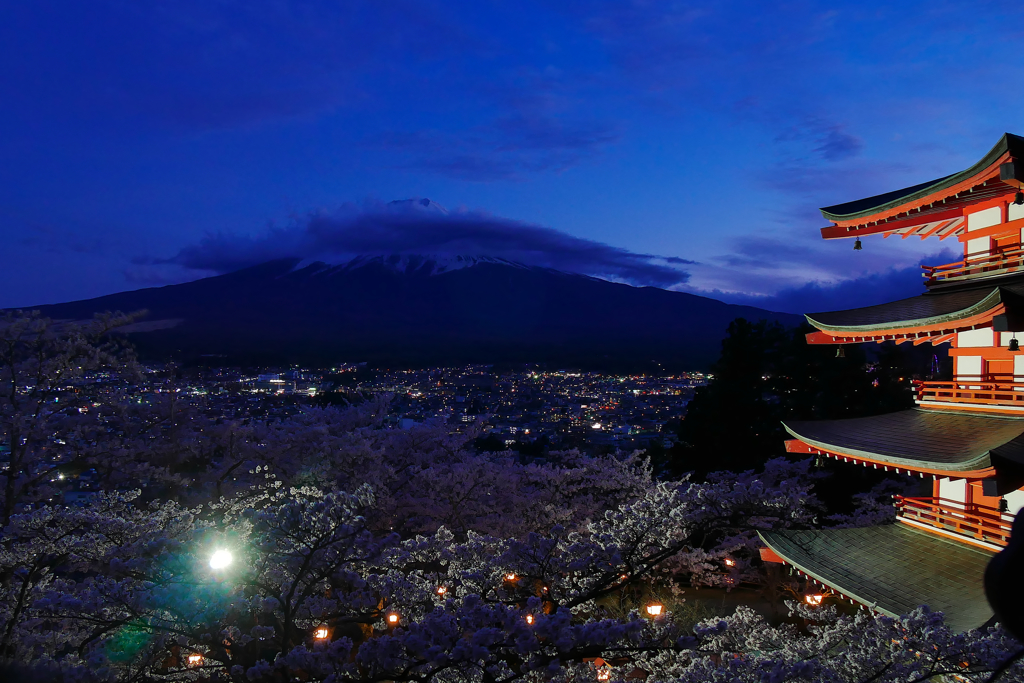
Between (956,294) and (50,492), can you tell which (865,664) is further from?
(50,492)

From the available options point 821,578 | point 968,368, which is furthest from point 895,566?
point 968,368

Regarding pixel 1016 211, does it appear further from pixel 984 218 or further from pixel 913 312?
pixel 913 312

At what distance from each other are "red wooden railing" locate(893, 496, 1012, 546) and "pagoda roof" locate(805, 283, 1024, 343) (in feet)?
6.27

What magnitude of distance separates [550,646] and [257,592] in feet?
9.53

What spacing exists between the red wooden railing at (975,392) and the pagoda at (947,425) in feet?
0.05

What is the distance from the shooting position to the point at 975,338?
6.30m

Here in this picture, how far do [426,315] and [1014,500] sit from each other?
58.7 meters

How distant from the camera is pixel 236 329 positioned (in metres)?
40.0

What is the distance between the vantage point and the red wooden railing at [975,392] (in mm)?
5711

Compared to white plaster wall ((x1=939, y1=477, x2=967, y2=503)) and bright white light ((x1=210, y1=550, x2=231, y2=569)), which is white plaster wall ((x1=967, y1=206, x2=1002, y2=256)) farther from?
bright white light ((x1=210, y1=550, x2=231, y2=569))

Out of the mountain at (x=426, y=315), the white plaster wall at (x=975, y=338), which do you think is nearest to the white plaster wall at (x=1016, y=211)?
the white plaster wall at (x=975, y=338)

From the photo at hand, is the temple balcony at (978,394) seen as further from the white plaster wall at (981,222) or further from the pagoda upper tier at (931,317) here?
the white plaster wall at (981,222)

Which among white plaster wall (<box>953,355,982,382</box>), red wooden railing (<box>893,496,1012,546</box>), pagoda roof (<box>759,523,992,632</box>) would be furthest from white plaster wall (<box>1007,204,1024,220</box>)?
pagoda roof (<box>759,523,992,632</box>)

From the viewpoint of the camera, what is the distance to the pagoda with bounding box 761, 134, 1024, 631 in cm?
510
